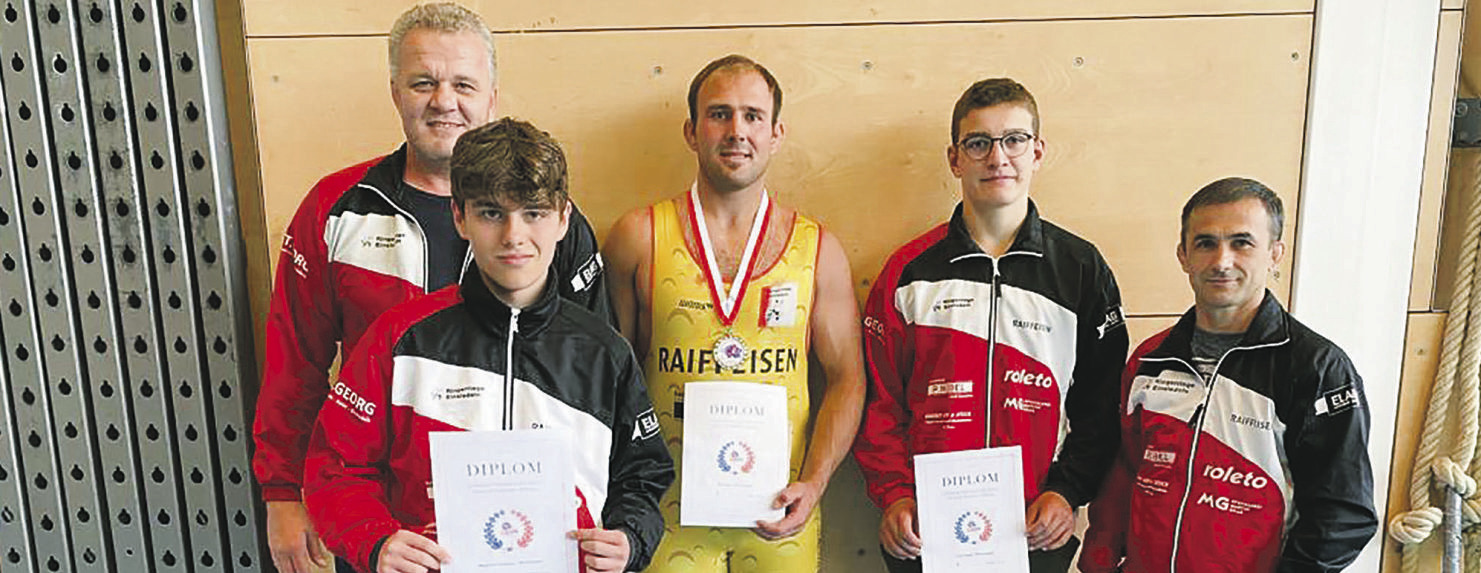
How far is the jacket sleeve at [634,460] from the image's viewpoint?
143cm

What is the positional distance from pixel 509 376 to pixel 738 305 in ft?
1.67

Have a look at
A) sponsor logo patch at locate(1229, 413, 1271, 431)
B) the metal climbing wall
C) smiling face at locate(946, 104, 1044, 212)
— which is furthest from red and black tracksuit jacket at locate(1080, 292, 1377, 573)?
the metal climbing wall

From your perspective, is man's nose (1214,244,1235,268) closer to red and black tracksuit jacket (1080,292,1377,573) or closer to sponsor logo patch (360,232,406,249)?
red and black tracksuit jacket (1080,292,1377,573)

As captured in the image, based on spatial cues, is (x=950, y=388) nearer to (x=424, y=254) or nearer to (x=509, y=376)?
(x=509, y=376)

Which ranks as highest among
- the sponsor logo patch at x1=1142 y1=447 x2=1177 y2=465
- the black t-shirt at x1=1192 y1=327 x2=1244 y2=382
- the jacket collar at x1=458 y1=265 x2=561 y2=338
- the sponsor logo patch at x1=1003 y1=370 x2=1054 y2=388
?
the jacket collar at x1=458 y1=265 x2=561 y2=338

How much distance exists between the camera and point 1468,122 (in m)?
1.95

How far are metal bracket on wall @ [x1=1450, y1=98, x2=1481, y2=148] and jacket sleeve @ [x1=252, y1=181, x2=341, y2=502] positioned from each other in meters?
2.25

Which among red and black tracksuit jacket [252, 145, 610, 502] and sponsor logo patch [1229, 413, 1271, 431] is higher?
red and black tracksuit jacket [252, 145, 610, 502]

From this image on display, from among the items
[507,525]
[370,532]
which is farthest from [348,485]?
[507,525]

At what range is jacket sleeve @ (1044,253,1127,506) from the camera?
1.72 meters

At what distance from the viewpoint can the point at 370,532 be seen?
1328mm

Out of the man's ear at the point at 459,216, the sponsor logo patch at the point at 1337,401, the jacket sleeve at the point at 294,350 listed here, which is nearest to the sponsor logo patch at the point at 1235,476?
the sponsor logo patch at the point at 1337,401

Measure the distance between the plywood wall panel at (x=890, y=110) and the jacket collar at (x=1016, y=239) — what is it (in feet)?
0.73

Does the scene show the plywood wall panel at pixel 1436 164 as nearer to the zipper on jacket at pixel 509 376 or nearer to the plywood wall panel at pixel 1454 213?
the plywood wall panel at pixel 1454 213
